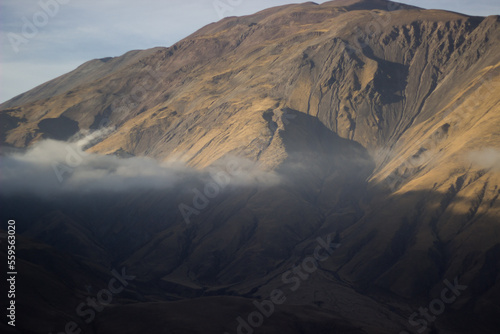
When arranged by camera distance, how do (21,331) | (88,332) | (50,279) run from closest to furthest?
(21,331) < (88,332) < (50,279)

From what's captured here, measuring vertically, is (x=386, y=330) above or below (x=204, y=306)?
below

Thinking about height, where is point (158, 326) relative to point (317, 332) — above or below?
above

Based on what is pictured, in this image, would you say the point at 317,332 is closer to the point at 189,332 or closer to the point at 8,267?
the point at 189,332

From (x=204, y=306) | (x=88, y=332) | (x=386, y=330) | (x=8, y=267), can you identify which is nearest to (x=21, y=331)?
(x=88, y=332)

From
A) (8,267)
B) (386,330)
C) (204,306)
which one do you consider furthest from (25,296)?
(386,330)

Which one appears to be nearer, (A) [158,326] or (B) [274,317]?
(A) [158,326]

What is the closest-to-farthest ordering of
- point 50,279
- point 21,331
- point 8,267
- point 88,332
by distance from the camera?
point 21,331 < point 88,332 < point 8,267 < point 50,279

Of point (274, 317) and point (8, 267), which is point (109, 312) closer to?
point (8, 267)

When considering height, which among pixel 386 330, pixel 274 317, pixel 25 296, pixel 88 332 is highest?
pixel 25 296

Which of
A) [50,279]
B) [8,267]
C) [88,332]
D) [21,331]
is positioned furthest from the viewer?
[50,279]
